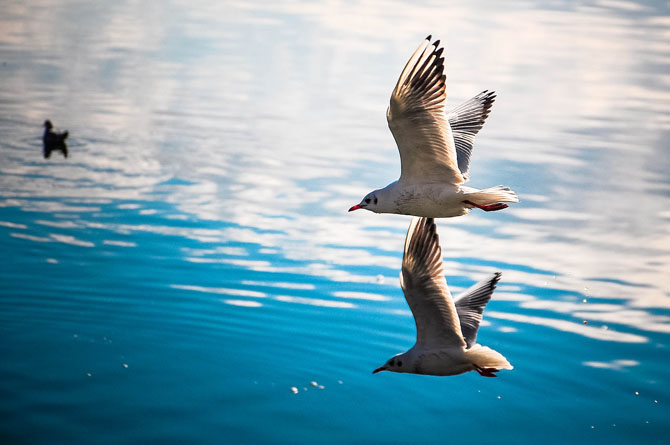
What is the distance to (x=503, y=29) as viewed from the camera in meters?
26.1

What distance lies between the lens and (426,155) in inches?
242

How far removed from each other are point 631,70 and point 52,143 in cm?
1304

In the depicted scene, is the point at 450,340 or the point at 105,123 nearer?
the point at 450,340

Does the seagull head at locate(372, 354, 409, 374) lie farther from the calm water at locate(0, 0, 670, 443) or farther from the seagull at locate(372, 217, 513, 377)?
the calm water at locate(0, 0, 670, 443)

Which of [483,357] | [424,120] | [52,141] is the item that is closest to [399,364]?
[483,357]

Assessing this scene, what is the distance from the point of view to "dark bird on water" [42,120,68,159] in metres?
13.3

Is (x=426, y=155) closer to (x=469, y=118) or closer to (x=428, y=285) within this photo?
(x=428, y=285)

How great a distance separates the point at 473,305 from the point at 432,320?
59 cm

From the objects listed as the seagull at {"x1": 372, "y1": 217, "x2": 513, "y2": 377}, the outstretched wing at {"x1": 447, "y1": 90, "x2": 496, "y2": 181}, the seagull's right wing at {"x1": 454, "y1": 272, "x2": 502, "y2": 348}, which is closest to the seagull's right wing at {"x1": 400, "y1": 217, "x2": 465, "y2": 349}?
the seagull at {"x1": 372, "y1": 217, "x2": 513, "y2": 377}

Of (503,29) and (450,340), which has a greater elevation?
(503,29)

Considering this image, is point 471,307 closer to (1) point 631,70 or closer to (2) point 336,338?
(2) point 336,338

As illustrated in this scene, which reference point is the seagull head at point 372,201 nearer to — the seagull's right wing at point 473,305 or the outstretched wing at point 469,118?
the seagull's right wing at point 473,305

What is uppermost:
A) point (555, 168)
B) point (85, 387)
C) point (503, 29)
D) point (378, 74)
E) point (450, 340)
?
point (503, 29)

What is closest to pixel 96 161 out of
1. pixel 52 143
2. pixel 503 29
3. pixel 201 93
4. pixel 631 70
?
pixel 52 143
